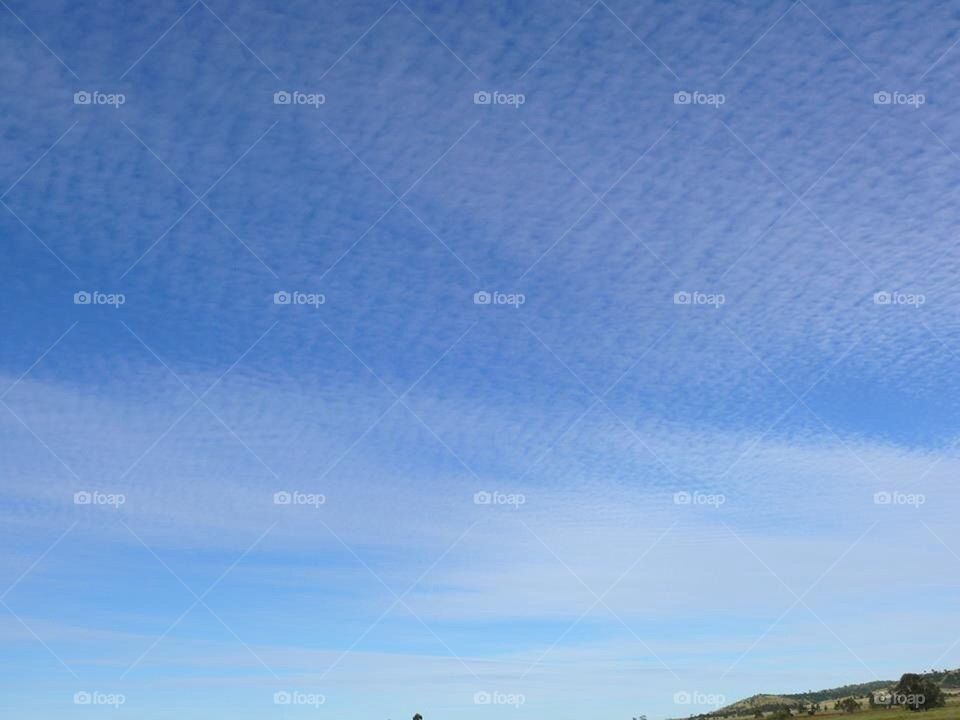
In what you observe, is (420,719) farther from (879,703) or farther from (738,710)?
(879,703)

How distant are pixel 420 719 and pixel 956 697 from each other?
75.8 m

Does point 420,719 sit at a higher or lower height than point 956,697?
higher

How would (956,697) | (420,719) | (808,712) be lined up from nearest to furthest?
(956,697) < (420,719) < (808,712)

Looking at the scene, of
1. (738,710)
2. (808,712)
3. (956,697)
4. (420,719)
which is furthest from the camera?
(738,710)

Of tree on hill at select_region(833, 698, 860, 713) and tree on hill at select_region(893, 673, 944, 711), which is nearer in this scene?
tree on hill at select_region(893, 673, 944, 711)

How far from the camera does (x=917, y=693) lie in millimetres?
120188

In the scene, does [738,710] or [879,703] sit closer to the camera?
[879,703]

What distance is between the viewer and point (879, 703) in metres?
147

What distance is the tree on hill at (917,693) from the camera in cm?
11406

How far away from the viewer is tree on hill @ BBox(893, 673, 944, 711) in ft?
374

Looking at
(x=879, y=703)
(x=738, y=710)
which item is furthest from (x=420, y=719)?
(x=879, y=703)

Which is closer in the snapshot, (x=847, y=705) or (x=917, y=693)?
(x=917, y=693)

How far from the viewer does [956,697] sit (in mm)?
122750

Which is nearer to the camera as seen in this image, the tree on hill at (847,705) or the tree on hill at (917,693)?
the tree on hill at (917,693)
